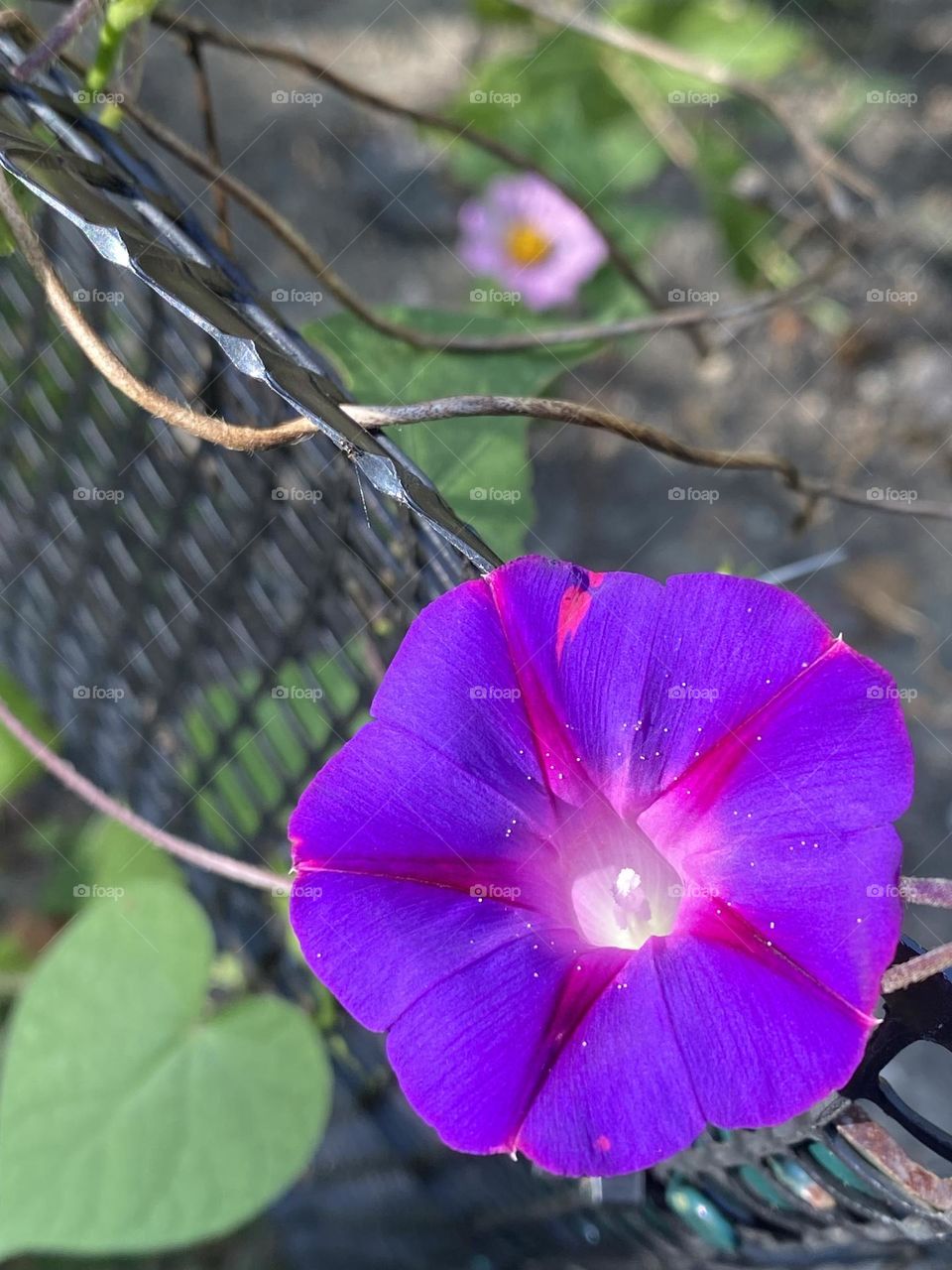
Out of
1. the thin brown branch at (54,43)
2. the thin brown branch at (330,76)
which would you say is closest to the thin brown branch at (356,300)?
the thin brown branch at (330,76)

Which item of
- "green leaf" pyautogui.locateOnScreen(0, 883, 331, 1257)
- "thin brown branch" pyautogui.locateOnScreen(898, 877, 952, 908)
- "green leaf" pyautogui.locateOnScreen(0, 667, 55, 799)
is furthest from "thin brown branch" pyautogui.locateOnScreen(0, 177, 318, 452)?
"green leaf" pyautogui.locateOnScreen(0, 667, 55, 799)

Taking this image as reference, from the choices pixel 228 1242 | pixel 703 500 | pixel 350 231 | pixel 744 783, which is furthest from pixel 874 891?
pixel 350 231

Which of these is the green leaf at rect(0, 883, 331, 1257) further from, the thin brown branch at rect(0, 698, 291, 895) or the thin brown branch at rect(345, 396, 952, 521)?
the thin brown branch at rect(345, 396, 952, 521)

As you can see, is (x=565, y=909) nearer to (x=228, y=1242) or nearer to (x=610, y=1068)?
(x=610, y=1068)

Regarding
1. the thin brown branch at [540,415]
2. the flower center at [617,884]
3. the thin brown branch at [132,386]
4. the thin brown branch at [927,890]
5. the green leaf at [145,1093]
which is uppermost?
the thin brown branch at [132,386]

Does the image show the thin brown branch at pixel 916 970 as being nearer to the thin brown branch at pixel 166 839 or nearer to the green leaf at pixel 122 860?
the thin brown branch at pixel 166 839
